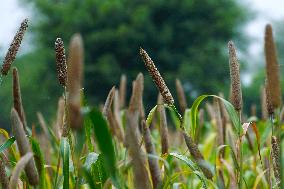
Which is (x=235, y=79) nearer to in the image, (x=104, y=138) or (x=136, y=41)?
(x=104, y=138)

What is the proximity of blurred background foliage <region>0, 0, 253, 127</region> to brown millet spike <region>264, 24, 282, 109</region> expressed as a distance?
1064 inches

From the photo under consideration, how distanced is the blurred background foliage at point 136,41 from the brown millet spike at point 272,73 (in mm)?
27015

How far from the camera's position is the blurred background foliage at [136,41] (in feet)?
98.4

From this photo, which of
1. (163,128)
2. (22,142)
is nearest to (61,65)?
(22,142)

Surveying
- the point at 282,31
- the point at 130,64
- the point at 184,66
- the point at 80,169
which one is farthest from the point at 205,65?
the point at 282,31

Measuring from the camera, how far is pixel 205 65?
99.9 ft

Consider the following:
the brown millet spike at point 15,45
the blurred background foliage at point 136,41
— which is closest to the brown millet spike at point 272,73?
the brown millet spike at point 15,45

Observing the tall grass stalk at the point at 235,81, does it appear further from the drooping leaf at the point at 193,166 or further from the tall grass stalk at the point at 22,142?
the tall grass stalk at the point at 22,142

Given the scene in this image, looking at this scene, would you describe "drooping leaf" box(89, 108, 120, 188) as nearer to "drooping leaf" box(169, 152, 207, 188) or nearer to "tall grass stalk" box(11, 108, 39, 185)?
"tall grass stalk" box(11, 108, 39, 185)

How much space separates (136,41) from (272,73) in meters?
29.5

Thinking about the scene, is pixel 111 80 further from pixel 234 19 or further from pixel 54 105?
pixel 234 19

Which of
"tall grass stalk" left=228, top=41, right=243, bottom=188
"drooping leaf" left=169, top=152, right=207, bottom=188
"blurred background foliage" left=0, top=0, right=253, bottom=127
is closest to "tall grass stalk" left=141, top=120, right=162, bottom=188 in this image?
"drooping leaf" left=169, top=152, right=207, bottom=188

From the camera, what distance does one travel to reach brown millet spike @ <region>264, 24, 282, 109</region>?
1.43 metres

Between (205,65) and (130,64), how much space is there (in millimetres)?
3700
